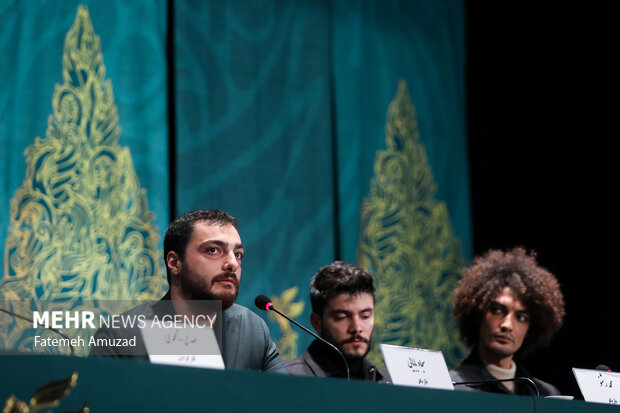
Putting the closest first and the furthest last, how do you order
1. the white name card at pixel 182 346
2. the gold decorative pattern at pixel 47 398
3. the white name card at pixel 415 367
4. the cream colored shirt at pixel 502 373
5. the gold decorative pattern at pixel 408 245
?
1. the gold decorative pattern at pixel 47 398
2. the white name card at pixel 182 346
3. the white name card at pixel 415 367
4. the cream colored shirt at pixel 502 373
5. the gold decorative pattern at pixel 408 245

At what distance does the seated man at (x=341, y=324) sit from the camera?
2988 millimetres

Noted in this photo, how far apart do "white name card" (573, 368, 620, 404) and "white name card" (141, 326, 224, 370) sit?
1157mm

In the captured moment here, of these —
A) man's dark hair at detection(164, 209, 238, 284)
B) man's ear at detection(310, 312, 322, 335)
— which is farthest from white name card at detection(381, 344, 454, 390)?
man's ear at detection(310, 312, 322, 335)

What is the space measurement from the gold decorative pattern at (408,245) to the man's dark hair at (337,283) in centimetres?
148

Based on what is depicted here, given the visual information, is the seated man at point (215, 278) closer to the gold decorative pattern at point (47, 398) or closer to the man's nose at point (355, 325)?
the man's nose at point (355, 325)

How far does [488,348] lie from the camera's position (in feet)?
11.0

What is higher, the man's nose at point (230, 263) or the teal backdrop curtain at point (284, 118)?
the teal backdrop curtain at point (284, 118)

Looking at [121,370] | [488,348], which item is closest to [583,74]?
[488,348]

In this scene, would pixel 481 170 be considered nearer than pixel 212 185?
No

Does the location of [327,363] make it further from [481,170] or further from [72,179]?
[481,170]

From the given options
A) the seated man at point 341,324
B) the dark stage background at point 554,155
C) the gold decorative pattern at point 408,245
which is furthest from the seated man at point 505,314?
the gold decorative pattern at point 408,245

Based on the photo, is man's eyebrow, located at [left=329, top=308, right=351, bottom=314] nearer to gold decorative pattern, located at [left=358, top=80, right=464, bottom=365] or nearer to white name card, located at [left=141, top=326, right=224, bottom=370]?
white name card, located at [left=141, top=326, right=224, bottom=370]

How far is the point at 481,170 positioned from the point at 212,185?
1.66m

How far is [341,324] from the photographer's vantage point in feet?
10.1
